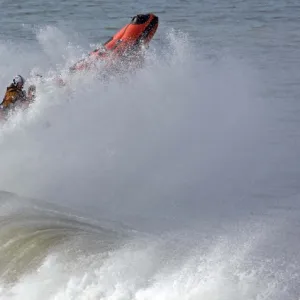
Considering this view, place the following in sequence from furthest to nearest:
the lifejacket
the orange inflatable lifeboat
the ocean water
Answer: the orange inflatable lifeboat < the lifejacket < the ocean water

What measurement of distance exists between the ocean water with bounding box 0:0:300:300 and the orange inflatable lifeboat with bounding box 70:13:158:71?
47 centimetres

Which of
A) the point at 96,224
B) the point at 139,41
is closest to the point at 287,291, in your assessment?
the point at 96,224

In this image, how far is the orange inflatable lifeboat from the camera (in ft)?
56.7

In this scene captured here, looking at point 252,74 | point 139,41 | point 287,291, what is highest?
point 139,41

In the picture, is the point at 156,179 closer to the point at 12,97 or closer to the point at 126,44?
the point at 12,97

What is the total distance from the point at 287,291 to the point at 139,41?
9.47m

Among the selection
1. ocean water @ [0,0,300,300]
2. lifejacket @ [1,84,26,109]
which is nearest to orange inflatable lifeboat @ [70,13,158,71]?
ocean water @ [0,0,300,300]

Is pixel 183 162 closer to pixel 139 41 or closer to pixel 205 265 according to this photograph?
pixel 139 41

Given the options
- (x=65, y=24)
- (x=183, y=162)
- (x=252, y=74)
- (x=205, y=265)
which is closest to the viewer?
(x=205, y=265)

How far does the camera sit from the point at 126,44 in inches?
693

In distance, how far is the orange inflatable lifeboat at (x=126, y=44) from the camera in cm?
1729

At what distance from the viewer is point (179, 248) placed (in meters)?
11.1

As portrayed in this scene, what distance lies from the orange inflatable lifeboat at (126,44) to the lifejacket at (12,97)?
1672 millimetres

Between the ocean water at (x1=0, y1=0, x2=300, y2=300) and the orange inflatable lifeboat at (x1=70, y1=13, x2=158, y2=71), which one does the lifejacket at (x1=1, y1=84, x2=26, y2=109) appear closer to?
the ocean water at (x1=0, y1=0, x2=300, y2=300)
